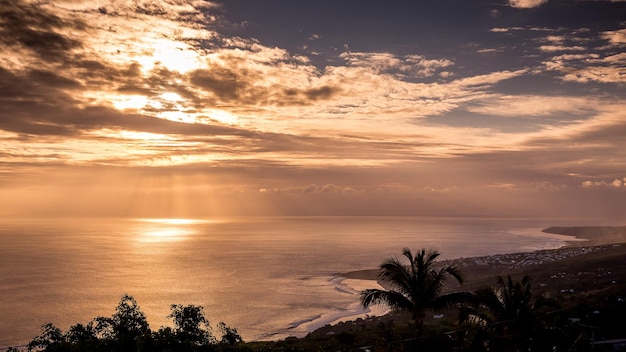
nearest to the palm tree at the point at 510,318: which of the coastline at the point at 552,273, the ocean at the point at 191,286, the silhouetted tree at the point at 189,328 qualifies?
the silhouetted tree at the point at 189,328

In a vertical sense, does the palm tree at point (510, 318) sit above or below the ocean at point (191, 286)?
above

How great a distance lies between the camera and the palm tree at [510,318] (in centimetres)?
1891

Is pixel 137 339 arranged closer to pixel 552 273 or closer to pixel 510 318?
pixel 510 318

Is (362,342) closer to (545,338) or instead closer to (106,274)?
(545,338)

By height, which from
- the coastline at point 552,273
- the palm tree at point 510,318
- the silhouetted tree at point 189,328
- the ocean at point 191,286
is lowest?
the ocean at point 191,286

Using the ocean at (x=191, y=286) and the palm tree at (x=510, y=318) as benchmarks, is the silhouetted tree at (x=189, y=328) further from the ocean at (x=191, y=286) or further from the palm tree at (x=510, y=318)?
the ocean at (x=191, y=286)

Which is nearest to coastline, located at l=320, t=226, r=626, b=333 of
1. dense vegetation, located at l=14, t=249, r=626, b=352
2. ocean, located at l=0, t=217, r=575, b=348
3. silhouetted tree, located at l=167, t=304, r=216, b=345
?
ocean, located at l=0, t=217, r=575, b=348

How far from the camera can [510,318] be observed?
65.4ft

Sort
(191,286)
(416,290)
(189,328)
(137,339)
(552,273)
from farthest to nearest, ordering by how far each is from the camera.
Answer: (191,286) < (552,273) < (189,328) < (416,290) < (137,339)

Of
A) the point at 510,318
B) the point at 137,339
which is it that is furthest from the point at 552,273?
the point at 137,339

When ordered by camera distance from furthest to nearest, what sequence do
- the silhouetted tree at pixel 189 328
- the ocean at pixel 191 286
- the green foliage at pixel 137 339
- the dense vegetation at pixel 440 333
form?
the ocean at pixel 191 286
the silhouetted tree at pixel 189 328
the green foliage at pixel 137 339
the dense vegetation at pixel 440 333

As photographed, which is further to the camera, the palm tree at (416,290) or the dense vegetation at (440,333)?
the palm tree at (416,290)

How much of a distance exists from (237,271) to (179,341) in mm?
97914

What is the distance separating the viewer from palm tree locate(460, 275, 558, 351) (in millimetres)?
18906
